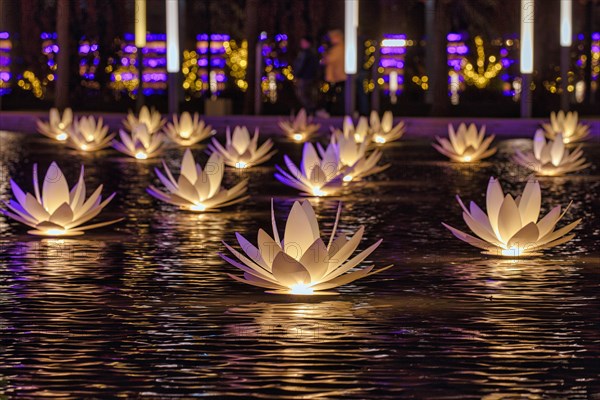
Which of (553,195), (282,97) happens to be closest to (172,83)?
(282,97)

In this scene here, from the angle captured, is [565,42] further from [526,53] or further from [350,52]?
[350,52]

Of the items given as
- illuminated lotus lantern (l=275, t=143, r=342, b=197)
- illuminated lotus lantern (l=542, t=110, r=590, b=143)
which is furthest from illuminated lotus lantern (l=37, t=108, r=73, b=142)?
illuminated lotus lantern (l=275, t=143, r=342, b=197)

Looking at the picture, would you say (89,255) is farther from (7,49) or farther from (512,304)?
(7,49)

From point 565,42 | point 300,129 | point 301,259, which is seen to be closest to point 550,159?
point 300,129

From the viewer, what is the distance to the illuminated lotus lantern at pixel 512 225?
892 cm

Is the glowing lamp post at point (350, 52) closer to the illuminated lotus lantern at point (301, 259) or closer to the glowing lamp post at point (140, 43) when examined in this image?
the glowing lamp post at point (140, 43)

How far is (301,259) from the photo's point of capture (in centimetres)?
730

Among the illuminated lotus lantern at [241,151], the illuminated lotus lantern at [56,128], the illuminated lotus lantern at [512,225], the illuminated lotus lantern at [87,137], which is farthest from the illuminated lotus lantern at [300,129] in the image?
the illuminated lotus lantern at [512,225]

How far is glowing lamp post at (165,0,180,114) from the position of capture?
2958 cm

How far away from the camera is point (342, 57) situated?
2966 cm

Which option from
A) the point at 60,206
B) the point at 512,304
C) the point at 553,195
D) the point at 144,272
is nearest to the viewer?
the point at 512,304

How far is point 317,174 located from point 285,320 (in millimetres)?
6201

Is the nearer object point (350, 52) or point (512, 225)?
point (512, 225)

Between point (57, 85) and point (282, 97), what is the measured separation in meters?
8.88
